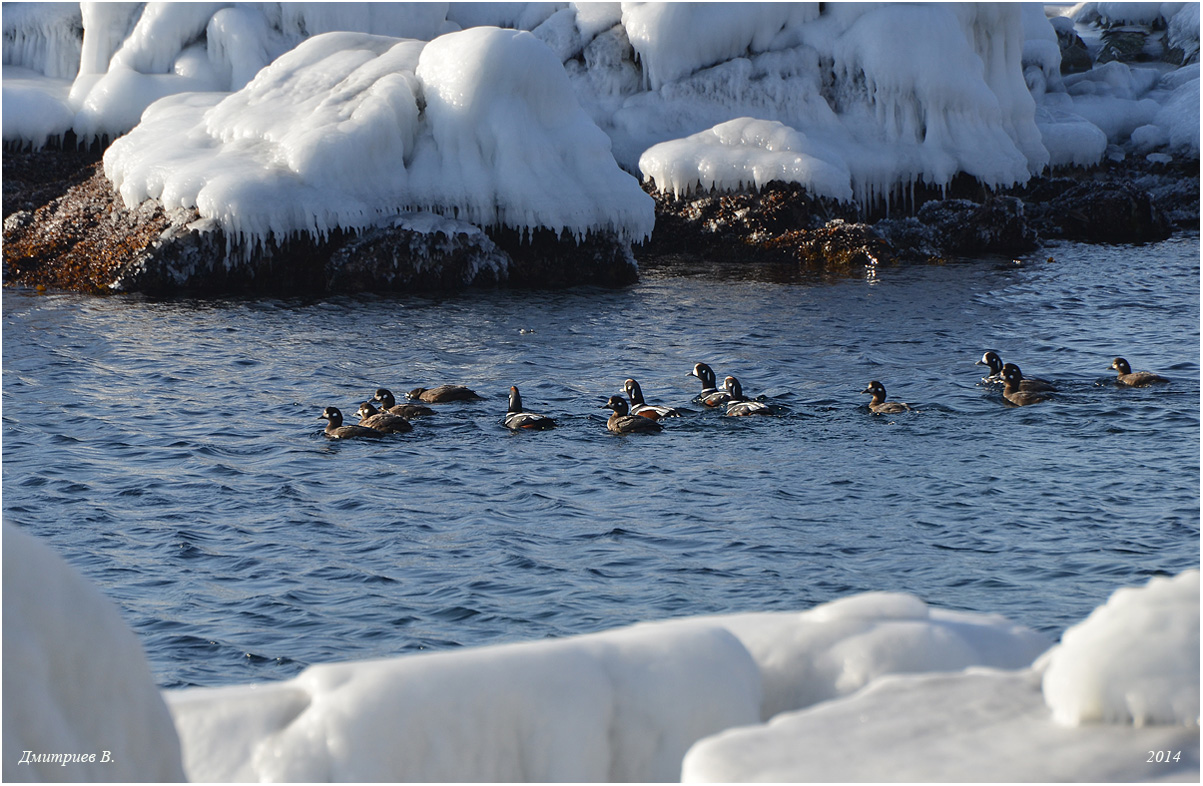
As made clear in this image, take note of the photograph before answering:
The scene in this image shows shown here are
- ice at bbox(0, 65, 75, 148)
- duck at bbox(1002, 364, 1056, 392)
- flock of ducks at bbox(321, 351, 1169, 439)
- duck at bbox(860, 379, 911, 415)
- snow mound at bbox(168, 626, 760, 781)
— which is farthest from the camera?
ice at bbox(0, 65, 75, 148)

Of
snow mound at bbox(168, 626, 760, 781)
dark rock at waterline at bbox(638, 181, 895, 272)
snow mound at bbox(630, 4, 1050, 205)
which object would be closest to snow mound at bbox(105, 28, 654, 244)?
dark rock at waterline at bbox(638, 181, 895, 272)

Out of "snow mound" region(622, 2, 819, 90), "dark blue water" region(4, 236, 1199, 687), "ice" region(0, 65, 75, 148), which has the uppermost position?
"snow mound" region(622, 2, 819, 90)

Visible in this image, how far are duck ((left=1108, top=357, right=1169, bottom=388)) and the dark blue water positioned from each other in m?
0.26

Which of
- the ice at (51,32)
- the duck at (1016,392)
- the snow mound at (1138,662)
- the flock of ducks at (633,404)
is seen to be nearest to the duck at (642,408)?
the flock of ducks at (633,404)

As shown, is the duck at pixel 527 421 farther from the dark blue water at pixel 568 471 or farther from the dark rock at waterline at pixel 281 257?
the dark rock at waterline at pixel 281 257

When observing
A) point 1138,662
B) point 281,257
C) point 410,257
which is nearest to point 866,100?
point 410,257

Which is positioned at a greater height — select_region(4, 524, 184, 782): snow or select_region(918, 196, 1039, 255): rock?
select_region(918, 196, 1039, 255): rock

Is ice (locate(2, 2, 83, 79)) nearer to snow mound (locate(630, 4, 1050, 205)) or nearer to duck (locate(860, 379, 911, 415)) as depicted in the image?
snow mound (locate(630, 4, 1050, 205))

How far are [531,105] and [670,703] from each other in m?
23.4

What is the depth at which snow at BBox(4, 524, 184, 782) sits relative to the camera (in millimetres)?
4652

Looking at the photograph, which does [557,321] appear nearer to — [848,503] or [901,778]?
[848,503]

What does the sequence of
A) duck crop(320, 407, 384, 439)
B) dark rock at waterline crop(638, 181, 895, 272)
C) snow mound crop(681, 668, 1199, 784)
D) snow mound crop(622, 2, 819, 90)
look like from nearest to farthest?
snow mound crop(681, 668, 1199, 784), duck crop(320, 407, 384, 439), dark rock at waterline crop(638, 181, 895, 272), snow mound crop(622, 2, 819, 90)

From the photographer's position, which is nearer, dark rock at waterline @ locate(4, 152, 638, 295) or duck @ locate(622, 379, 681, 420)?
duck @ locate(622, 379, 681, 420)

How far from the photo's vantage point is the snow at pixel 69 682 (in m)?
4.65
